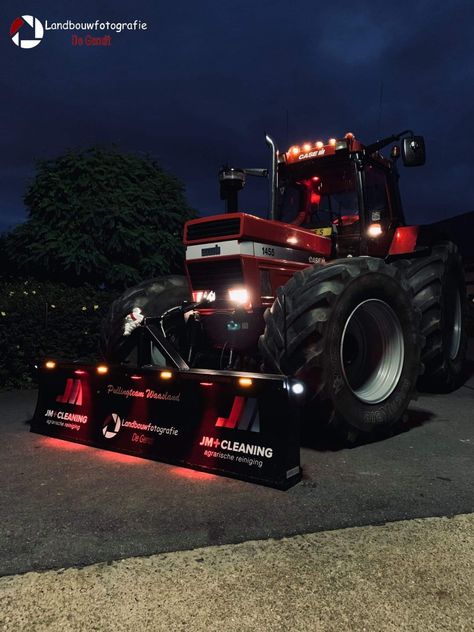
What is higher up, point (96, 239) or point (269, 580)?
point (96, 239)

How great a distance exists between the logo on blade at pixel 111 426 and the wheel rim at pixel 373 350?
2009 millimetres

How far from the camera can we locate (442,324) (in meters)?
5.79

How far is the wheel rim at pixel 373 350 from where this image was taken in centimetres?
454

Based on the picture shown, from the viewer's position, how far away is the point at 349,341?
472 cm

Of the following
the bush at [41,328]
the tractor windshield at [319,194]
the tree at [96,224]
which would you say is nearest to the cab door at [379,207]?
the tractor windshield at [319,194]

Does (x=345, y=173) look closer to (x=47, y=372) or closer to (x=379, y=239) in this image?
(x=379, y=239)

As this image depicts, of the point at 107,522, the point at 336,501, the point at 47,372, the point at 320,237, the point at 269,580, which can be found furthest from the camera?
the point at 320,237

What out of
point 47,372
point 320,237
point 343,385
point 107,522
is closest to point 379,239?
point 320,237

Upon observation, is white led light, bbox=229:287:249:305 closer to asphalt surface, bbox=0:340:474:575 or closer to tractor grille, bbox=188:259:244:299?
tractor grille, bbox=188:259:244:299

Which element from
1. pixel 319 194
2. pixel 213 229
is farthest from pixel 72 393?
pixel 319 194

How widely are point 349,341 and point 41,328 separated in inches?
184

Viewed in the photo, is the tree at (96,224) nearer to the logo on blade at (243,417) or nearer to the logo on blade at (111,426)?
the logo on blade at (111,426)

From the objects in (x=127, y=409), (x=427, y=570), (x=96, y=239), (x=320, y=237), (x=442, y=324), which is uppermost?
(x=96, y=239)

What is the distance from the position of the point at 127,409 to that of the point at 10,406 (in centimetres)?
280
